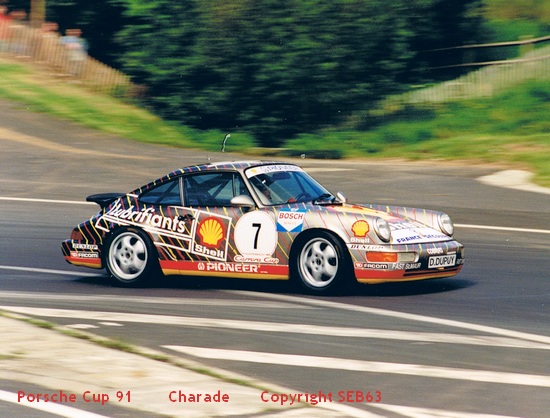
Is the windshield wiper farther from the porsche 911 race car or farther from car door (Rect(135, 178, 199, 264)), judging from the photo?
car door (Rect(135, 178, 199, 264))

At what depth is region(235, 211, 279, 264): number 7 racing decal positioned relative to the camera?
10.5 m

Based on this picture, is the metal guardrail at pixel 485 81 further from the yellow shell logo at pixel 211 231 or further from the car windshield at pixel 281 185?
the yellow shell logo at pixel 211 231

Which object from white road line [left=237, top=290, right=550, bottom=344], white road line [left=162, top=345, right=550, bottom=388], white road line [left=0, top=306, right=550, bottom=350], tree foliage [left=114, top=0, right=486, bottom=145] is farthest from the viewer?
tree foliage [left=114, top=0, right=486, bottom=145]

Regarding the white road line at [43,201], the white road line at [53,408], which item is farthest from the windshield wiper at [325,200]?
the white road line at [43,201]

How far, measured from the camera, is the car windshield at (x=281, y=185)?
35.4 ft

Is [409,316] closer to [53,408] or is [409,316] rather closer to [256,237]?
[256,237]

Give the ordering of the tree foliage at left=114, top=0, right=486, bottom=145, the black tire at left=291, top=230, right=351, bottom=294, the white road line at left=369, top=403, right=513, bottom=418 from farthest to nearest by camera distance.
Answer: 1. the tree foliage at left=114, top=0, right=486, bottom=145
2. the black tire at left=291, top=230, right=351, bottom=294
3. the white road line at left=369, top=403, right=513, bottom=418

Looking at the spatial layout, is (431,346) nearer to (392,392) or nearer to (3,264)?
(392,392)

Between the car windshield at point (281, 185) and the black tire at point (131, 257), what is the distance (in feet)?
4.41

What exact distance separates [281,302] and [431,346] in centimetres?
231

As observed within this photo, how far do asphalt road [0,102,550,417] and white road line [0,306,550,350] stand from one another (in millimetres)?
16

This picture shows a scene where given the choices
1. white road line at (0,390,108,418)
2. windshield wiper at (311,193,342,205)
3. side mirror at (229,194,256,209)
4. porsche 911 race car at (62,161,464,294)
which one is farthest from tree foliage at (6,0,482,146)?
white road line at (0,390,108,418)

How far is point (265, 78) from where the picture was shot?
93.1 feet

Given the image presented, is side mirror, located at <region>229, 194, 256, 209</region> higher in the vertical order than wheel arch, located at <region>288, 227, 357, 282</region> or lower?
higher
